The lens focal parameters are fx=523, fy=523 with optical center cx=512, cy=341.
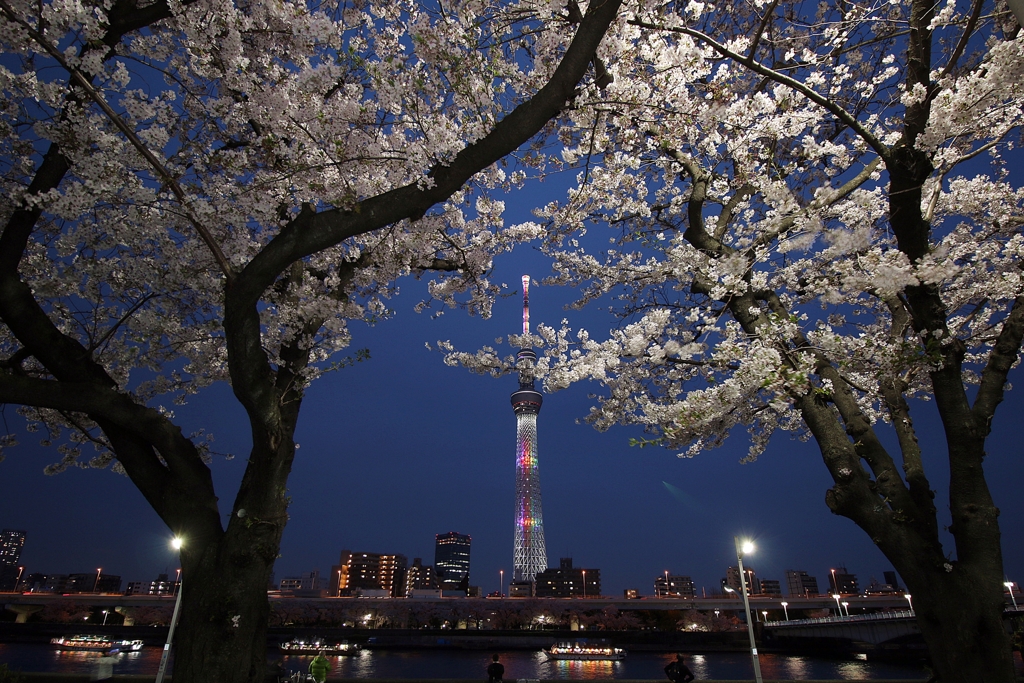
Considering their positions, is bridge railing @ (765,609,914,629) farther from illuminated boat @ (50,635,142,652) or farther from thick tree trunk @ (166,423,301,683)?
illuminated boat @ (50,635,142,652)

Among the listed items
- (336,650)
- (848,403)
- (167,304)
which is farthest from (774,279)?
(336,650)

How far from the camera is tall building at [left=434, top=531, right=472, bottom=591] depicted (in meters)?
155

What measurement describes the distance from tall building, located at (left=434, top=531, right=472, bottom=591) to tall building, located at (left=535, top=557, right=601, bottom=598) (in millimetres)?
47178

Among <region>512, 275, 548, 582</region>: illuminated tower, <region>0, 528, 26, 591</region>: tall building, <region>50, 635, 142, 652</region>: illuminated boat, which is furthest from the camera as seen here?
<region>0, 528, 26, 591</region>: tall building

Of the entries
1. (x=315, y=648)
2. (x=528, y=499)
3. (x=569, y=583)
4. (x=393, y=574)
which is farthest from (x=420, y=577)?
(x=315, y=648)

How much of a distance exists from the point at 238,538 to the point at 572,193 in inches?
188

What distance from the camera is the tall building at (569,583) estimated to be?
10856cm

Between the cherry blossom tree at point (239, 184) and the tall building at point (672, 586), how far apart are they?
362 ft

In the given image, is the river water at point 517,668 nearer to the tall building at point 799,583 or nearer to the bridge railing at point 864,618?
the bridge railing at point 864,618

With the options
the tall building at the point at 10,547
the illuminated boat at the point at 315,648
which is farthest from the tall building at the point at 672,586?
the tall building at the point at 10,547

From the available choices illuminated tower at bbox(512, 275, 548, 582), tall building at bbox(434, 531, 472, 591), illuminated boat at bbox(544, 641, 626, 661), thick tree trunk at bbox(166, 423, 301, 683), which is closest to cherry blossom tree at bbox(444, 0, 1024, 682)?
thick tree trunk at bbox(166, 423, 301, 683)

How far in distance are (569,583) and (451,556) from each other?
55851 millimetres

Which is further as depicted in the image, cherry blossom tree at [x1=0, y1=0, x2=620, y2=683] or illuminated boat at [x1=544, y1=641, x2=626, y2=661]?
illuminated boat at [x1=544, y1=641, x2=626, y2=661]

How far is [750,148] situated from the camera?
5.36 m
